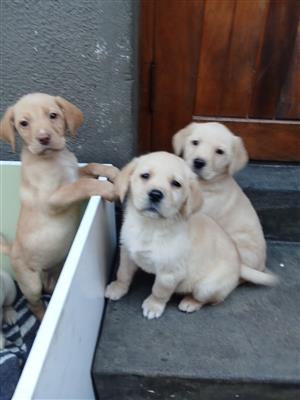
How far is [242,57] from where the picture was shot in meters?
2.05

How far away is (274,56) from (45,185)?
126 cm

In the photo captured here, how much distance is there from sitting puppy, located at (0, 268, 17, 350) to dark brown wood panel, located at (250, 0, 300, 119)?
4.86ft

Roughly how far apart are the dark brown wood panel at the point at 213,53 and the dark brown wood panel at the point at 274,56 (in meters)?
0.18

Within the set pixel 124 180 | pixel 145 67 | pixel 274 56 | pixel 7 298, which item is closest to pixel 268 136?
pixel 274 56

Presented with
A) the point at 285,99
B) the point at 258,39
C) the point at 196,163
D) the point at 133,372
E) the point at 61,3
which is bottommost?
the point at 133,372

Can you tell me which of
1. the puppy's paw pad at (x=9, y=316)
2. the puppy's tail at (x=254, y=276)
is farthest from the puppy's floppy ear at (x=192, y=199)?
the puppy's paw pad at (x=9, y=316)

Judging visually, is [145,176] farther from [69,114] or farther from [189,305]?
[189,305]

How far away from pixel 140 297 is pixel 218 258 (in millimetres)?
408

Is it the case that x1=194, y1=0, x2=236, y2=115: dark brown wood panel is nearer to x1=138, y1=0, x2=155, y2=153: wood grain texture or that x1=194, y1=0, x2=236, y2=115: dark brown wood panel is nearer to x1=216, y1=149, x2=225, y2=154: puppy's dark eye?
x1=138, y1=0, x2=155, y2=153: wood grain texture

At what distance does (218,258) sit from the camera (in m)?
1.66

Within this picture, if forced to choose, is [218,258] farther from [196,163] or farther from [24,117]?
[24,117]

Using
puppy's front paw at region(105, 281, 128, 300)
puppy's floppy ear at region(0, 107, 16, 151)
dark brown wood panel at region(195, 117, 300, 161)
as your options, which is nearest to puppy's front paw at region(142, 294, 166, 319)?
puppy's front paw at region(105, 281, 128, 300)

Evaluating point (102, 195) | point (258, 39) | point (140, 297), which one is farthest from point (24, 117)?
point (258, 39)

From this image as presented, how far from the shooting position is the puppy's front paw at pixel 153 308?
1.72m
